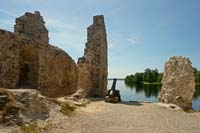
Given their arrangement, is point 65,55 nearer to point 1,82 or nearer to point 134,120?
point 1,82

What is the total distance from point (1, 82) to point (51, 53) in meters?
4.19

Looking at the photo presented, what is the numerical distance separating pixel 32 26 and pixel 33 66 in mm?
5506

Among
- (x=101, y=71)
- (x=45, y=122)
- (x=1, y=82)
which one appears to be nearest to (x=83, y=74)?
(x=101, y=71)

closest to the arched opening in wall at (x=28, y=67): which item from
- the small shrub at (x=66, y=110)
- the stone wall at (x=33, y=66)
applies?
the stone wall at (x=33, y=66)

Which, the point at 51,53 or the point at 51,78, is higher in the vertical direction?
the point at 51,53

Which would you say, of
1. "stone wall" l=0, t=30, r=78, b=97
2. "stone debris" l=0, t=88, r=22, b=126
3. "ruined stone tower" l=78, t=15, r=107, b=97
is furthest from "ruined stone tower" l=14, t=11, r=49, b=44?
"stone debris" l=0, t=88, r=22, b=126

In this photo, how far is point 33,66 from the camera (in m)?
14.0

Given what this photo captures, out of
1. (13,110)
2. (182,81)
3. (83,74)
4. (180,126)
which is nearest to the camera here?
(13,110)

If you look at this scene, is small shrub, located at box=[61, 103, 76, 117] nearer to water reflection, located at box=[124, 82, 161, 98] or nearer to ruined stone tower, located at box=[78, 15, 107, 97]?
ruined stone tower, located at box=[78, 15, 107, 97]

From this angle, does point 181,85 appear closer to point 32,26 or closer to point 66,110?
point 66,110

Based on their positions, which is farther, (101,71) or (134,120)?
(101,71)

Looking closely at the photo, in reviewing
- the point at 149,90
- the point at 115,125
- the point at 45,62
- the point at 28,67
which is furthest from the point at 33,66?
the point at 149,90

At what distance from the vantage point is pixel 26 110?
6805mm

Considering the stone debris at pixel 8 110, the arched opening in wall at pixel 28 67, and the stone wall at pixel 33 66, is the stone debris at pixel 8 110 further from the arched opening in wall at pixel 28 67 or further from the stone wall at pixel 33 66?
the arched opening in wall at pixel 28 67
